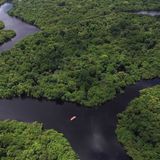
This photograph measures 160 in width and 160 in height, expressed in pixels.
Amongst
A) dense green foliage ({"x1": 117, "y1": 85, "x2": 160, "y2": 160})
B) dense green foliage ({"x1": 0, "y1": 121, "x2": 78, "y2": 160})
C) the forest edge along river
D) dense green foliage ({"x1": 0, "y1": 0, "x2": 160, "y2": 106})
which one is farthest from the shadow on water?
dense green foliage ({"x1": 0, "y1": 121, "x2": 78, "y2": 160})

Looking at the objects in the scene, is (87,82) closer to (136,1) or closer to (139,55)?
(139,55)

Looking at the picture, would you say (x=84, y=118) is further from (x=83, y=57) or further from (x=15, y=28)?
(x=15, y=28)

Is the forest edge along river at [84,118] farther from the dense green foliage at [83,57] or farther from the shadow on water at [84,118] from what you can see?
the dense green foliage at [83,57]

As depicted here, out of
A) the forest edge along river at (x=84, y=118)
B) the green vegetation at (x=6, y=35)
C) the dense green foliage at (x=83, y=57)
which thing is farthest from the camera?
the green vegetation at (x=6, y=35)

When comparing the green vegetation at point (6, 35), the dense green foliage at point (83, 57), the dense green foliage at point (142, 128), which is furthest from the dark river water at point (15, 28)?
the dense green foliage at point (142, 128)

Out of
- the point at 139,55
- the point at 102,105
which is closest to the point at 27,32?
the point at 139,55

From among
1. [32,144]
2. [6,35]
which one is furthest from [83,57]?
[32,144]

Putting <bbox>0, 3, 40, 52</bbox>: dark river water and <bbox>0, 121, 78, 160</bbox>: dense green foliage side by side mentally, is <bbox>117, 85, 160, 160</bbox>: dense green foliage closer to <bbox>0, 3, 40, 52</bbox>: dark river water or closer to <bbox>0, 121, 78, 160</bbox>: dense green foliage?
<bbox>0, 121, 78, 160</bbox>: dense green foliage
